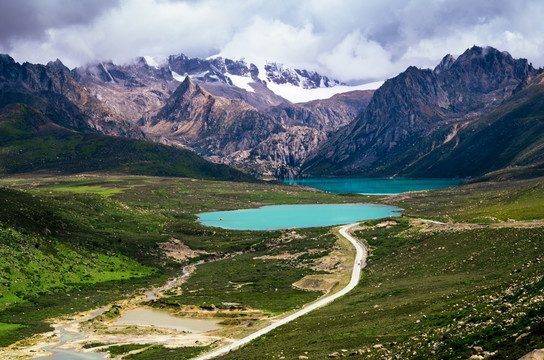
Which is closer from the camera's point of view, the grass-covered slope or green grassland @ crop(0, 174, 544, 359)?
the grass-covered slope

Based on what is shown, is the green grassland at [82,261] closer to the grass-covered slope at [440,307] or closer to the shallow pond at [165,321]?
the shallow pond at [165,321]

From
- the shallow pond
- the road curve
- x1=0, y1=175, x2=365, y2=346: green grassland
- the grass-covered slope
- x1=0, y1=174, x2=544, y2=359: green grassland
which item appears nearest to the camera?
the grass-covered slope

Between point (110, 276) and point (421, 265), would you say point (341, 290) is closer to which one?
point (421, 265)

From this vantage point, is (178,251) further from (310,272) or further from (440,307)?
(440,307)

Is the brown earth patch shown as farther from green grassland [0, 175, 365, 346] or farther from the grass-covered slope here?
the grass-covered slope

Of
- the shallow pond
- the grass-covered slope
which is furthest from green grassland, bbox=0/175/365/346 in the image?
the grass-covered slope

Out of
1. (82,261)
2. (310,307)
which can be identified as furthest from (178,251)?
(310,307)

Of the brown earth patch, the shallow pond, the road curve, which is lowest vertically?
the shallow pond

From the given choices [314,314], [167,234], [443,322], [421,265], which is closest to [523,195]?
[421,265]

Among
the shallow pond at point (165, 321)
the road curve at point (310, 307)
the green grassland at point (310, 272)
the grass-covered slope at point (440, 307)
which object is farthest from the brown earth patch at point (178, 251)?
the shallow pond at point (165, 321)
